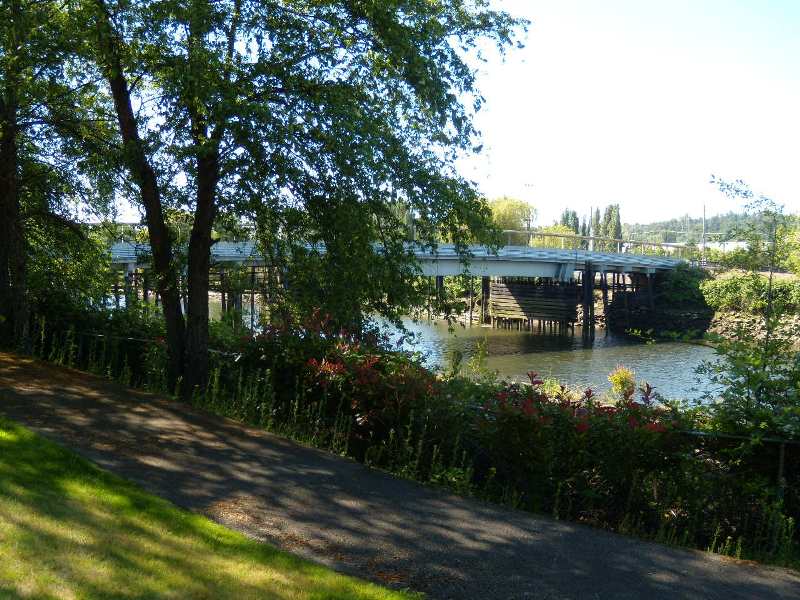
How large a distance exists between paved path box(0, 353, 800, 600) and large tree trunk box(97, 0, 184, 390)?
8.80 ft

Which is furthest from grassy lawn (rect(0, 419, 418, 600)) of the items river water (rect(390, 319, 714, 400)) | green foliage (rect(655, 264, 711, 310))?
green foliage (rect(655, 264, 711, 310))

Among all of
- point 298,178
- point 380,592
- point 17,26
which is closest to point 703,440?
point 380,592

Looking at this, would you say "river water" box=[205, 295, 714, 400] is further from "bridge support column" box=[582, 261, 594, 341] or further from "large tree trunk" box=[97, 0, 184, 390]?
"large tree trunk" box=[97, 0, 184, 390]

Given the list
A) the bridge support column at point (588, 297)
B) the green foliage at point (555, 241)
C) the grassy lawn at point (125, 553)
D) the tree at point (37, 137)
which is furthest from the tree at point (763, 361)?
the green foliage at point (555, 241)

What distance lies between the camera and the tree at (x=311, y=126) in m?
9.70

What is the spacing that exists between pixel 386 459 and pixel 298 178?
369 centimetres

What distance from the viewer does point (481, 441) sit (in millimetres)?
8555

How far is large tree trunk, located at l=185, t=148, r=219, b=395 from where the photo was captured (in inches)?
448

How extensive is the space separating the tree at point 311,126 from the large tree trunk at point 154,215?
1.4 inches

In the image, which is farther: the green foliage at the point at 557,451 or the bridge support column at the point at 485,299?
the bridge support column at the point at 485,299

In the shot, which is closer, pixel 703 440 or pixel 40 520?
pixel 40 520

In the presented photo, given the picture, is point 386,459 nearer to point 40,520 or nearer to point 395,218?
point 395,218

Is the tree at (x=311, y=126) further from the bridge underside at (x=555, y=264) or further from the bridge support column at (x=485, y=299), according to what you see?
the bridge support column at (x=485, y=299)

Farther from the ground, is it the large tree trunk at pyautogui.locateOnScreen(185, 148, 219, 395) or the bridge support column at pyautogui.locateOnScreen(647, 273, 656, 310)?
the large tree trunk at pyautogui.locateOnScreen(185, 148, 219, 395)
